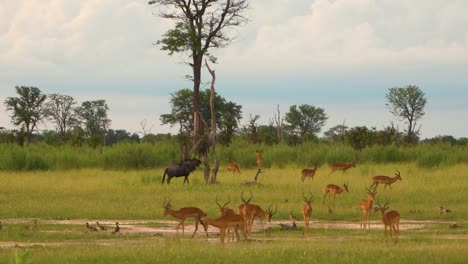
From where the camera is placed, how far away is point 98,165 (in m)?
35.1

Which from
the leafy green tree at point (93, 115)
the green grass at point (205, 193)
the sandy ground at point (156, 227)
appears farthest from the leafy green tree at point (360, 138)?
the leafy green tree at point (93, 115)

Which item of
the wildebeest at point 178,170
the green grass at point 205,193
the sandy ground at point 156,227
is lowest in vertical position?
the sandy ground at point 156,227

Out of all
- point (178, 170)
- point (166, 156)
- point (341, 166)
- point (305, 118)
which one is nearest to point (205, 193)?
point (178, 170)

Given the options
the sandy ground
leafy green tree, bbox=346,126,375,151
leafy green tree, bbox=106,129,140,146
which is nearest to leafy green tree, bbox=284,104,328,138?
leafy green tree, bbox=106,129,140,146

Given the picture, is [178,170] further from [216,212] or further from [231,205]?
[216,212]

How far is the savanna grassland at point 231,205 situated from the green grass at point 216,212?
0.9 inches

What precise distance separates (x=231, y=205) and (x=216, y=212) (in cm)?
140

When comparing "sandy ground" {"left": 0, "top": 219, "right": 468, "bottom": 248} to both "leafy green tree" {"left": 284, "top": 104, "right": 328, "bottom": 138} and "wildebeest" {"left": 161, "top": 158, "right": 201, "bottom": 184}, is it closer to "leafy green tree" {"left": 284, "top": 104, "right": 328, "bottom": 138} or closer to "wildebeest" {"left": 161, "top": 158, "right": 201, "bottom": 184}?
"wildebeest" {"left": 161, "top": 158, "right": 201, "bottom": 184}

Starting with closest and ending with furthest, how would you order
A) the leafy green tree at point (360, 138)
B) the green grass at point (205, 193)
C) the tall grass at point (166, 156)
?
1. the green grass at point (205, 193)
2. the tall grass at point (166, 156)
3. the leafy green tree at point (360, 138)

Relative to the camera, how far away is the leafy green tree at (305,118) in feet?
267

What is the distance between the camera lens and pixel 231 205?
2056cm

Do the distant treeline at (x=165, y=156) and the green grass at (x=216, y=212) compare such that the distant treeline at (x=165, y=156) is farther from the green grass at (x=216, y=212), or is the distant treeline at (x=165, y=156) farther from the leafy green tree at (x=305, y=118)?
the leafy green tree at (x=305, y=118)

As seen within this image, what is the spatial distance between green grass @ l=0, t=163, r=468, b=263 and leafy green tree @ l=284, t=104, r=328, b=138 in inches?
1838

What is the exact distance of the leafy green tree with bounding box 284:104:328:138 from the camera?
81250mm
